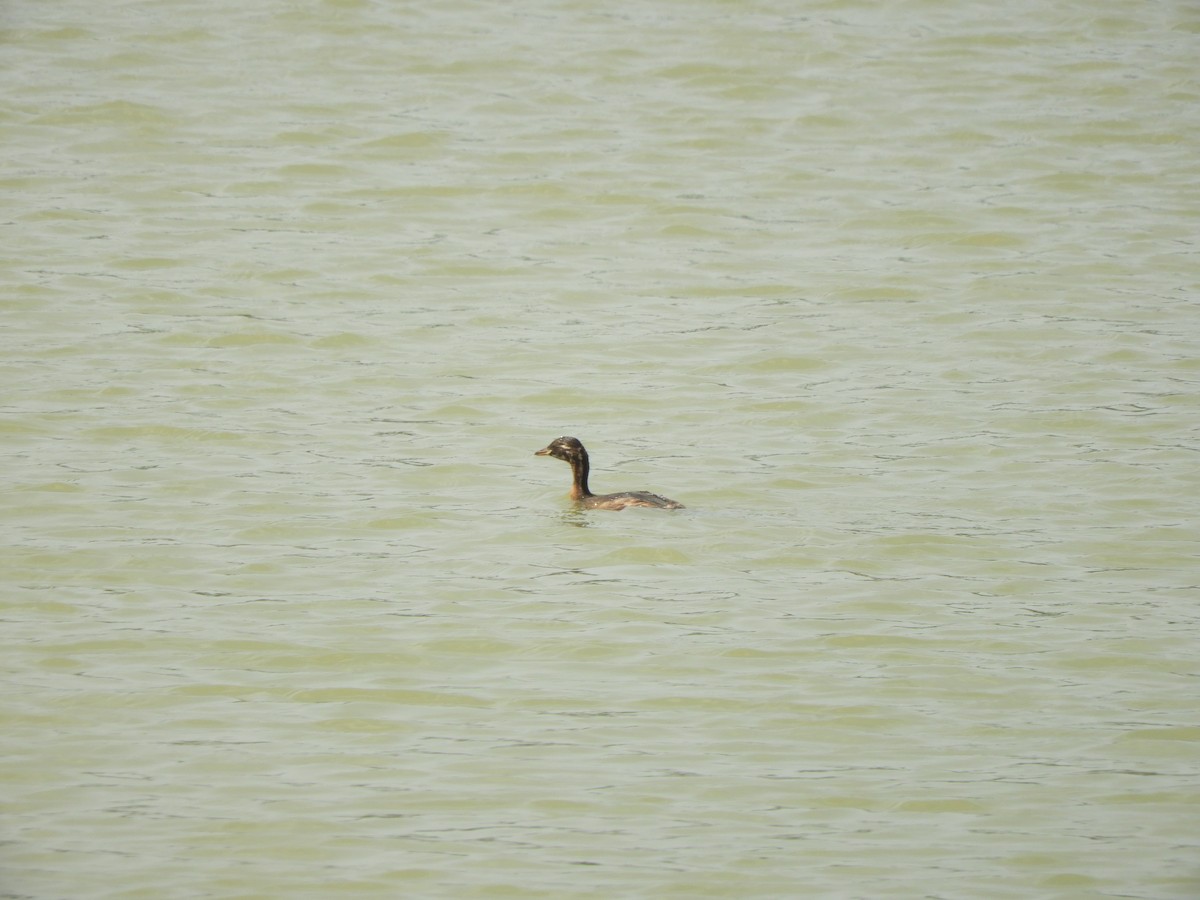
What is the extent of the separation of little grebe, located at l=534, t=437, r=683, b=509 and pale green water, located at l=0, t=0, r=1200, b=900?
0.21 m

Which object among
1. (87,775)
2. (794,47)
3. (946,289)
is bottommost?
(87,775)

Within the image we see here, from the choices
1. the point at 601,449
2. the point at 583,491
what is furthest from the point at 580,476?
the point at 601,449

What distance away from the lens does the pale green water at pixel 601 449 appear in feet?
26.4

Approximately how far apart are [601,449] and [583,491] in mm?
1303

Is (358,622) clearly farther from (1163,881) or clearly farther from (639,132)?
(639,132)

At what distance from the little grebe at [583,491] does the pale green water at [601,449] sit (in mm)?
213

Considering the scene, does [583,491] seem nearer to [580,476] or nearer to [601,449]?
[580,476]

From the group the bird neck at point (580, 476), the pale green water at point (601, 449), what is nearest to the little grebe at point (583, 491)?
the bird neck at point (580, 476)

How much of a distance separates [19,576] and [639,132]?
11912 millimetres

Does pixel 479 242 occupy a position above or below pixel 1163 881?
above

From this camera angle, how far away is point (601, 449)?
539 inches

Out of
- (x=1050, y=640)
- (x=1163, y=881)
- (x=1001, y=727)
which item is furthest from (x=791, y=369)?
(x=1163, y=881)

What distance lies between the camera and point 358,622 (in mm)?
10141

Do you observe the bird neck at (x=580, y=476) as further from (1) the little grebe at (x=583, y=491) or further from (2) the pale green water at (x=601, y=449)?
(2) the pale green water at (x=601, y=449)
